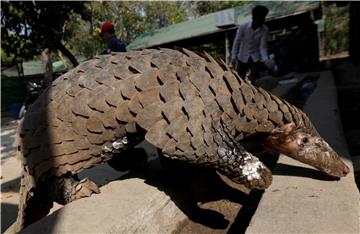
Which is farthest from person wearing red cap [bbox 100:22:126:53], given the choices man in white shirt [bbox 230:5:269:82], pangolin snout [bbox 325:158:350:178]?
pangolin snout [bbox 325:158:350:178]

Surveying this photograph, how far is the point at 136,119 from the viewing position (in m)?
2.24

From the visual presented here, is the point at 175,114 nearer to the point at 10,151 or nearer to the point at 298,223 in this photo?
the point at 298,223

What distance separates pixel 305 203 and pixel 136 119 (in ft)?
3.50

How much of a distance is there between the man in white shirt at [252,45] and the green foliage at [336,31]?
83.7ft

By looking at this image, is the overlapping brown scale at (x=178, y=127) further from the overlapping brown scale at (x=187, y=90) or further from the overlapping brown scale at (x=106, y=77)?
the overlapping brown scale at (x=106, y=77)

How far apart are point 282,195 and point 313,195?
18cm

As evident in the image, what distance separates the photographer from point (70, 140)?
2.28 meters

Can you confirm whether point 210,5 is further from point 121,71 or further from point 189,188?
point 121,71

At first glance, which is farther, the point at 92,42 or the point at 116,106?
the point at 92,42

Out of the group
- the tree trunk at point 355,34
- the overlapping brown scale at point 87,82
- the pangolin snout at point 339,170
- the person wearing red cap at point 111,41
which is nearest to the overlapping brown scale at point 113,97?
the overlapping brown scale at point 87,82

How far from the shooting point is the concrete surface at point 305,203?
6.35 feet

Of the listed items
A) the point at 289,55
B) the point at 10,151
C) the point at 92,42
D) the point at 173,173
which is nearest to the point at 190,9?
the point at 92,42

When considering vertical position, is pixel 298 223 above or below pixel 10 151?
above

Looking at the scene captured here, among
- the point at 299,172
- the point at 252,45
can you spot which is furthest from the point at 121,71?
the point at 252,45
